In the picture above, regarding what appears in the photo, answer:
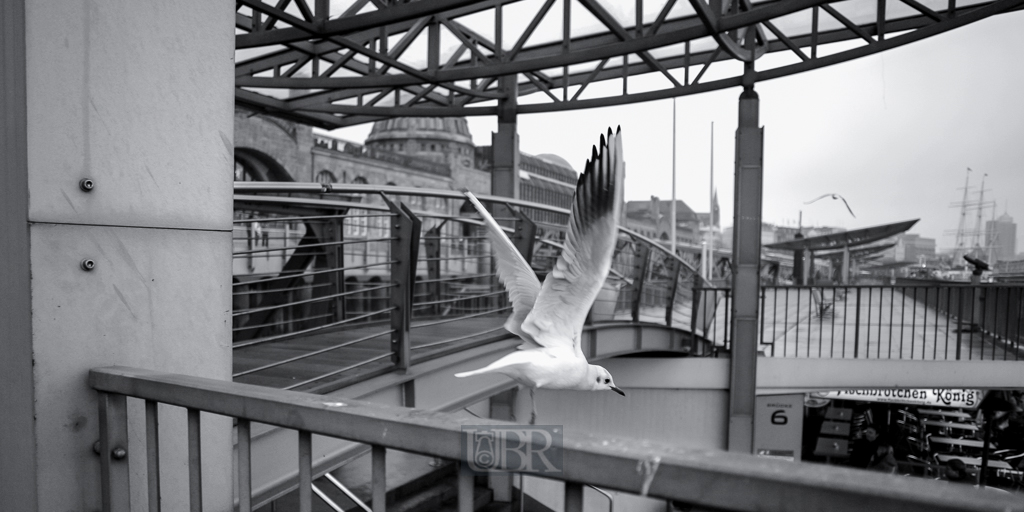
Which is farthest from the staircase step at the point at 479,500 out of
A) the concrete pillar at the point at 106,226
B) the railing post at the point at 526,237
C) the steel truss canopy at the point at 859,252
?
the steel truss canopy at the point at 859,252

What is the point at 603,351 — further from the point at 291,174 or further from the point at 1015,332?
the point at 291,174

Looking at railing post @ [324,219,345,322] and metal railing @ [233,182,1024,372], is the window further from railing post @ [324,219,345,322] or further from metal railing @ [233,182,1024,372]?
Answer: railing post @ [324,219,345,322]

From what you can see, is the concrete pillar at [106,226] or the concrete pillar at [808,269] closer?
the concrete pillar at [106,226]

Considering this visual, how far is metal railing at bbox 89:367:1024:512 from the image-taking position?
81 cm

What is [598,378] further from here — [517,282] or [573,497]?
[573,497]

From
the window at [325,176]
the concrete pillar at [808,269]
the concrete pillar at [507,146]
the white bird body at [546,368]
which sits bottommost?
the concrete pillar at [808,269]

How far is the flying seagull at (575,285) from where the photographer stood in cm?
268

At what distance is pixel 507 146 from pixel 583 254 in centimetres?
814

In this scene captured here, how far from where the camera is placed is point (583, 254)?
9.42 feet

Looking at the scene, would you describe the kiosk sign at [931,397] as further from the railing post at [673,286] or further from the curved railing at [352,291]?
the curved railing at [352,291]

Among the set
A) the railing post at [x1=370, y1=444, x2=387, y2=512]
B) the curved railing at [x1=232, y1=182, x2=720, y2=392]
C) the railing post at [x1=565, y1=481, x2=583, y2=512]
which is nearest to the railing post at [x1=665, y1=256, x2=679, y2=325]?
the curved railing at [x1=232, y1=182, x2=720, y2=392]

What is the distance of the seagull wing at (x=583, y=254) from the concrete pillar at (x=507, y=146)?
776cm

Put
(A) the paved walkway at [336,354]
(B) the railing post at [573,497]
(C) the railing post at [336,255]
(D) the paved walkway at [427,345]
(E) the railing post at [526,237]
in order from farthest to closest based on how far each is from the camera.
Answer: (C) the railing post at [336,255] → (E) the railing post at [526,237] → (D) the paved walkway at [427,345] → (A) the paved walkway at [336,354] → (B) the railing post at [573,497]

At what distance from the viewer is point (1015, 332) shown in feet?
35.8
